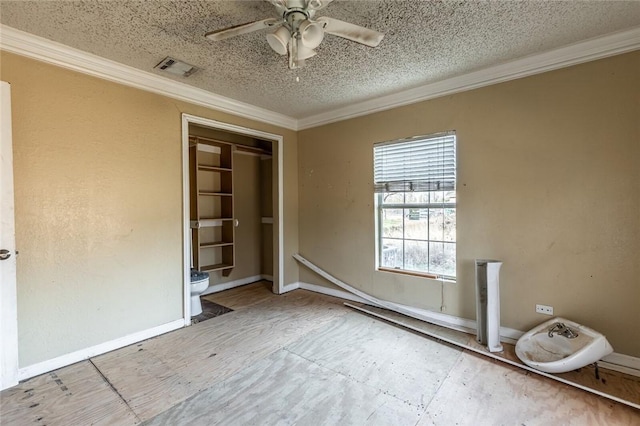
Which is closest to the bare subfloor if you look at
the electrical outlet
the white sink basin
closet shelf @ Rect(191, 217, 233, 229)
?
the white sink basin

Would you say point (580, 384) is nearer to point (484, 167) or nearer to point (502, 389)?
point (502, 389)

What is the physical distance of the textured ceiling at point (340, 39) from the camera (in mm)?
1879

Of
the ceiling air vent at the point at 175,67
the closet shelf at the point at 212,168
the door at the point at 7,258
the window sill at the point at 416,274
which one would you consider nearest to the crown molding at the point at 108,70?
the ceiling air vent at the point at 175,67

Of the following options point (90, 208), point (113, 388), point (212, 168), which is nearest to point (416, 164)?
point (212, 168)

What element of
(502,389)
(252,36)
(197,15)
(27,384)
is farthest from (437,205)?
(27,384)

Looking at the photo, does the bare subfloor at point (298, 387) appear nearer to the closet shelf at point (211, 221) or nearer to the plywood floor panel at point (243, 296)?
the plywood floor panel at point (243, 296)

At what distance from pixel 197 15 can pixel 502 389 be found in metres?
3.32

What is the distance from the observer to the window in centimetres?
310

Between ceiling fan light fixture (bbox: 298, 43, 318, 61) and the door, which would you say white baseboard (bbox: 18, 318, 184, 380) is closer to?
the door

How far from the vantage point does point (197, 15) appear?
1.94 meters

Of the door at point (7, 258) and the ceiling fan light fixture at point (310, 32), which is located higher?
the ceiling fan light fixture at point (310, 32)

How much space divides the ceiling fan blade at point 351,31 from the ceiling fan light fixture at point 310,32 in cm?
3

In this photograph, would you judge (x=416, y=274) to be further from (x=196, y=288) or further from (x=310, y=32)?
(x=310, y=32)

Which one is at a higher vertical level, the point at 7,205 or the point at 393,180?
the point at 393,180
